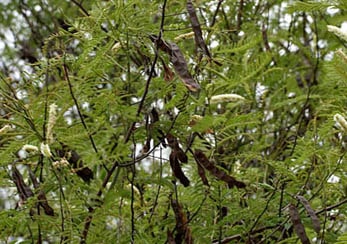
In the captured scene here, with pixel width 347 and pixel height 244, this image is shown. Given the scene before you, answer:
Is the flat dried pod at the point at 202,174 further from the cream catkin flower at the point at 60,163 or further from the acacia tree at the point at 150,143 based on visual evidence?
the cream catkin flower at the point at 60,163

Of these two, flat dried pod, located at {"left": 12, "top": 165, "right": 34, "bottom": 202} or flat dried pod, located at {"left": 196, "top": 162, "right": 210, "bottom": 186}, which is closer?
flat dried pod, located at {"left": 196, "top": 162, "right": 210, "bottom": 186}

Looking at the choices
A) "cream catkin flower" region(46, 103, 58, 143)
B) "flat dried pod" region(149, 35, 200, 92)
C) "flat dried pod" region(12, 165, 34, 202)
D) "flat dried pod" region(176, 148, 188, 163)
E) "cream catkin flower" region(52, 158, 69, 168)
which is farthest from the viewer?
"flat dried pod" region(12, 165, 34, 202)

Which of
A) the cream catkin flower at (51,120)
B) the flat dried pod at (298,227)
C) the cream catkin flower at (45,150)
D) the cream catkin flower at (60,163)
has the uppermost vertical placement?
the cream catkin flower at (51,120)

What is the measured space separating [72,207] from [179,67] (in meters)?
0.58

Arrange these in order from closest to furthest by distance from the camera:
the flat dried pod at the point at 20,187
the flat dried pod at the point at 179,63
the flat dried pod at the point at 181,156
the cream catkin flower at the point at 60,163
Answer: the flat dried pod at the point at 179,63 < the cream catkin flower at the point at 60,163 < the flat dried pod at the point at 181,156 < the flat dried pod at the point at 20,187

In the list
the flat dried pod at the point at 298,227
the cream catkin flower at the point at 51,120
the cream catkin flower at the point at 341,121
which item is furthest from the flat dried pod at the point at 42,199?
the cream catkin flower at the point at 341,121

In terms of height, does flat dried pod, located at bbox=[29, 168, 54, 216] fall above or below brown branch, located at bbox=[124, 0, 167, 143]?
below

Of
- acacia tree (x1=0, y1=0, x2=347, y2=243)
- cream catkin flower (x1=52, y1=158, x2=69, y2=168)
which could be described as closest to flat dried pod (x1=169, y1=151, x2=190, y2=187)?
acacia tree (x1=0, y1=0, x2=347, y2=243)

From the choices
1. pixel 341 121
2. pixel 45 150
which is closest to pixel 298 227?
pixel 341 121

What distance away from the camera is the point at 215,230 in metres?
2.01

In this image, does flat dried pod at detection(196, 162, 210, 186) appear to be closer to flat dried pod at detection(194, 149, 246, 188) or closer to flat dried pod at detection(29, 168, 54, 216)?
flat dried pod at detection(194, 149, 246, 188)

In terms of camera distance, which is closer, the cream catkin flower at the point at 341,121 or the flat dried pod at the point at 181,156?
the cream catkin flower at the point at 341,121

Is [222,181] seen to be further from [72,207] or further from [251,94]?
[251,94]

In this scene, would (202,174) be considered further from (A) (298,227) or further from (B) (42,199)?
(B) (42,199)
